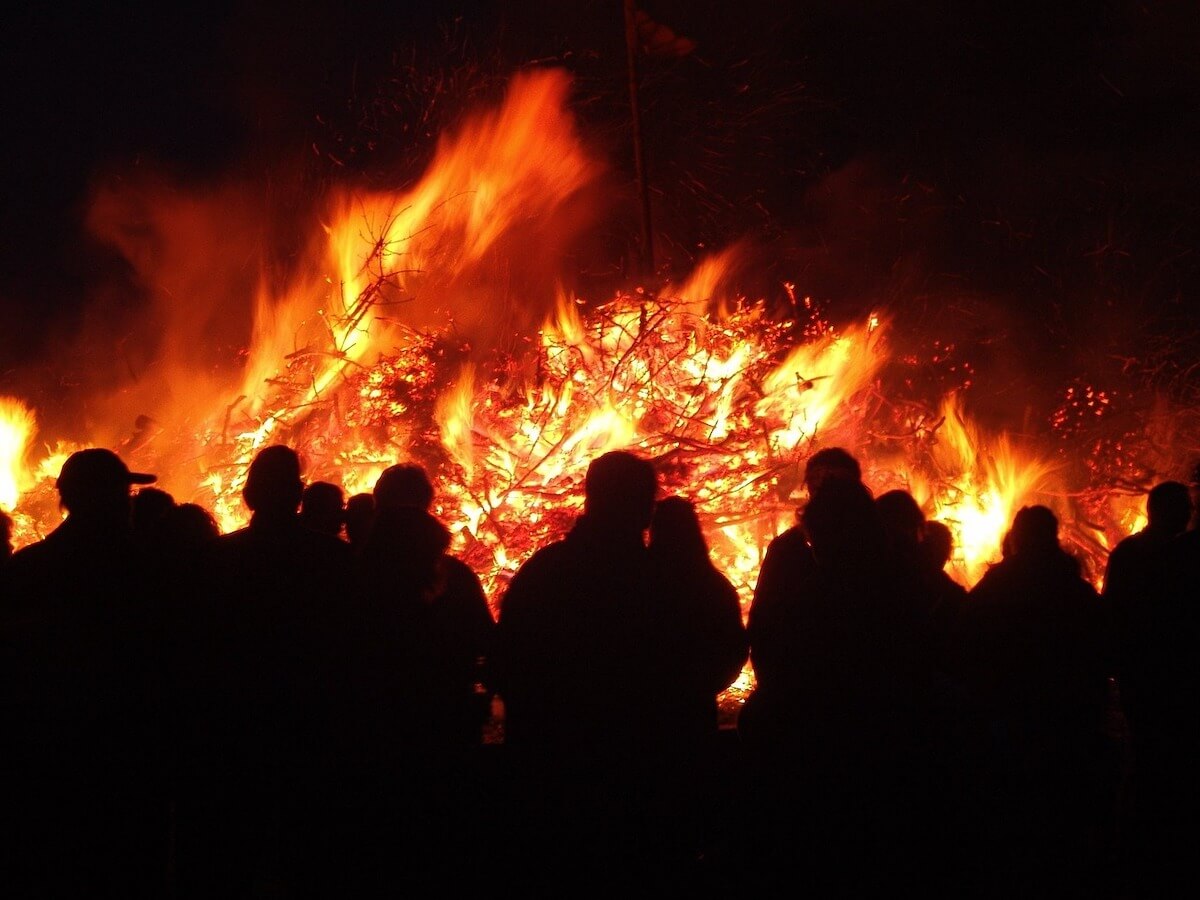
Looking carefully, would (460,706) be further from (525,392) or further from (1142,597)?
(525,392)

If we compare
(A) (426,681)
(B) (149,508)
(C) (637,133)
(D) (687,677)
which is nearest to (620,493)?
(D) (687,677)

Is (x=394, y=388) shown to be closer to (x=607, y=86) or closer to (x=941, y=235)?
(x=607, y=86)

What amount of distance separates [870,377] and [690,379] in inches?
58.6

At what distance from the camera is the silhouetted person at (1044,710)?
4.04 metres

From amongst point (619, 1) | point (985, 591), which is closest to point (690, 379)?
point (985, 591)

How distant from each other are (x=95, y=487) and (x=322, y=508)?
173 cm

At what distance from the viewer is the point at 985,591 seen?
4.21 metres

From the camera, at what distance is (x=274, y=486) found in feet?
12.2

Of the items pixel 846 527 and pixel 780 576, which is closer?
pixel 846 527

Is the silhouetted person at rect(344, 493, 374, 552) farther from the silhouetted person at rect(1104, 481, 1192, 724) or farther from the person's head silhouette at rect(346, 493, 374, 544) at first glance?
the silhouetted person at rect(1104, 481, 1192, 724)

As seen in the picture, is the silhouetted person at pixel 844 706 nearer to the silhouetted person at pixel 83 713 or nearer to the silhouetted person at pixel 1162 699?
the silhouetted person at pixel 1162 699

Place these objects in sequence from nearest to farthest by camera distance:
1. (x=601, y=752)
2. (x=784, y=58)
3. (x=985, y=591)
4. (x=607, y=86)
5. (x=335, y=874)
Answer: (x=601, y=752)
(x=335, y=874)
(x=985, y=591)
(x=607, y=86)
(x=784, y=58)

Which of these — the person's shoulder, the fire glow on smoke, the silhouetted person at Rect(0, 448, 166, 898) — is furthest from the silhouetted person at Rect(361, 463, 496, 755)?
the fire glow on smoke

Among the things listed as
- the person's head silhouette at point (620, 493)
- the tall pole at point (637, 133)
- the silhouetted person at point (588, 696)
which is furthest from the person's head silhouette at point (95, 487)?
the tall pole at point (637, 133)
